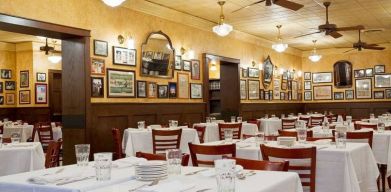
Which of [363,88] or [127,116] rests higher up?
[363,88]

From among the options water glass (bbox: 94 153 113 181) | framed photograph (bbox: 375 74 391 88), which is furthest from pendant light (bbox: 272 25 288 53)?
water glass (bbox: 94 153 113 181)

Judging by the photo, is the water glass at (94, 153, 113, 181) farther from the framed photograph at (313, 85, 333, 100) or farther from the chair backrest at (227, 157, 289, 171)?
the framed photograph at (313, 85, 333, 100)

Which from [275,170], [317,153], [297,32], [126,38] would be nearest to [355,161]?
[317,153]

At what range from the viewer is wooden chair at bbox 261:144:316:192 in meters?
3.44

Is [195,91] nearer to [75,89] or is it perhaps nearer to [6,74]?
[75,89]

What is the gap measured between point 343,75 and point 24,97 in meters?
11.8

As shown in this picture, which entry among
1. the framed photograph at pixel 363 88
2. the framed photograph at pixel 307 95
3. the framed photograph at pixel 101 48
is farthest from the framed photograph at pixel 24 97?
the framed photograph at pixel 363 88

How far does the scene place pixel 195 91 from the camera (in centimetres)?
1128

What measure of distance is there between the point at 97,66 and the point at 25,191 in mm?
6168

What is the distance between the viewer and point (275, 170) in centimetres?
273

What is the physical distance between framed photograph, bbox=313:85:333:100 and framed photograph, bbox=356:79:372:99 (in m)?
1.05

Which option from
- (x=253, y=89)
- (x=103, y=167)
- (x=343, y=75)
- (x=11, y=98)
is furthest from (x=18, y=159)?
(x=343, y=75)

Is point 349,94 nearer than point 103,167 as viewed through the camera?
No

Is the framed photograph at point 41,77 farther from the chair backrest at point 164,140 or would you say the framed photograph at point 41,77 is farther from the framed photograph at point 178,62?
the chair backrest at point 164,140
